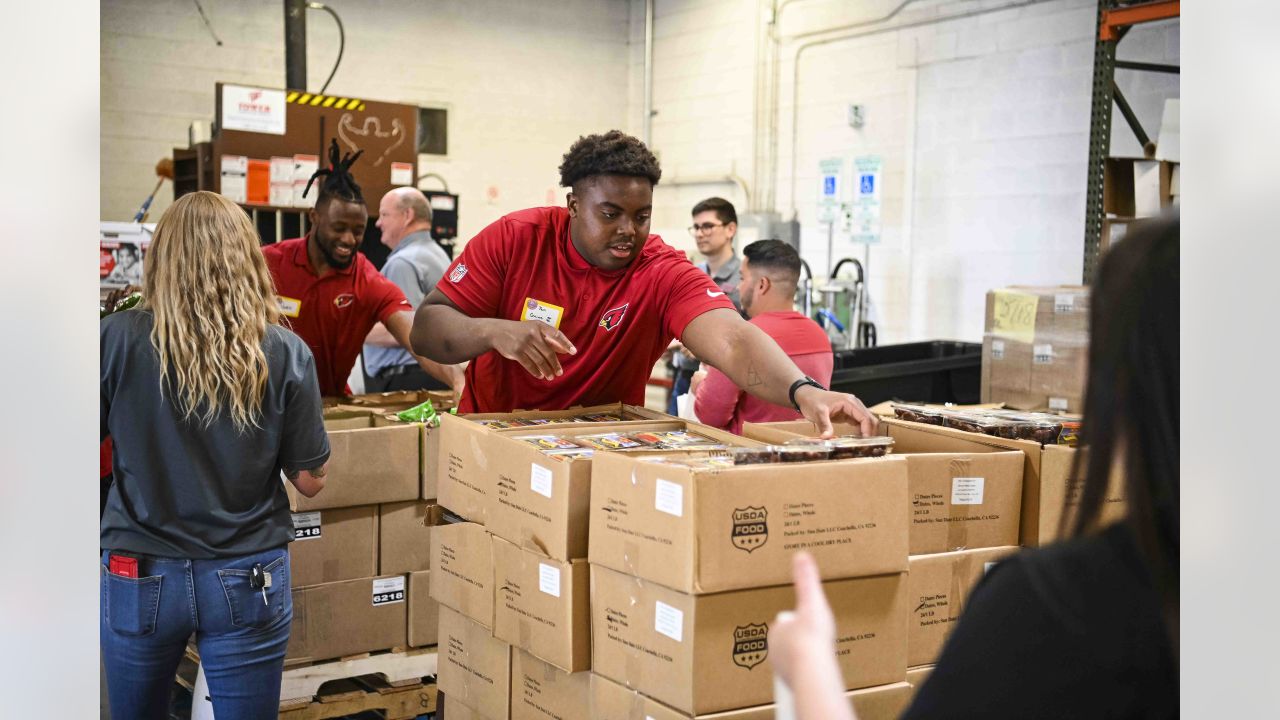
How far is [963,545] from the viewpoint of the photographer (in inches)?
83.1

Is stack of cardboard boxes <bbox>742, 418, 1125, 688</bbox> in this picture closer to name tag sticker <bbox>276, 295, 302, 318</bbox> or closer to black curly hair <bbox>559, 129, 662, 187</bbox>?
black curly hair <bbox>559, 129, 662, 187</bbox>

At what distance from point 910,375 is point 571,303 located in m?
2.90

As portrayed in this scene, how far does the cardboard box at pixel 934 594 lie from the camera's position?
6.72 feet

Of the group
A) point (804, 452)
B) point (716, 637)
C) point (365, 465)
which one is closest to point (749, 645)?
point (716, 637)

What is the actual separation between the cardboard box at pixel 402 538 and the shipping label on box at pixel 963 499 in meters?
1.57

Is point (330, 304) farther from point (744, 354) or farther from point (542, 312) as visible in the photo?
point (744, 354)

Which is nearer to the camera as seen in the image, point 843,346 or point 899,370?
point 899,370

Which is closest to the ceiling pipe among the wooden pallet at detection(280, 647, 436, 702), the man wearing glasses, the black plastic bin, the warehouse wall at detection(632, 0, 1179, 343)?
the warehouse wall at detection(632, 0, 1179, 343)

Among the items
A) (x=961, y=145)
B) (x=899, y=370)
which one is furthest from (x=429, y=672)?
(x=961, y=145)

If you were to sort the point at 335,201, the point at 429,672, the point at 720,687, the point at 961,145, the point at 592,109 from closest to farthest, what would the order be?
the point at 720,687, the point at 429,672, the point at 335,201, the point at 961,145, the point at 592,109

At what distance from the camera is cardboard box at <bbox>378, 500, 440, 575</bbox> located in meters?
3.18

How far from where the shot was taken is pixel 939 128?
7.74m
